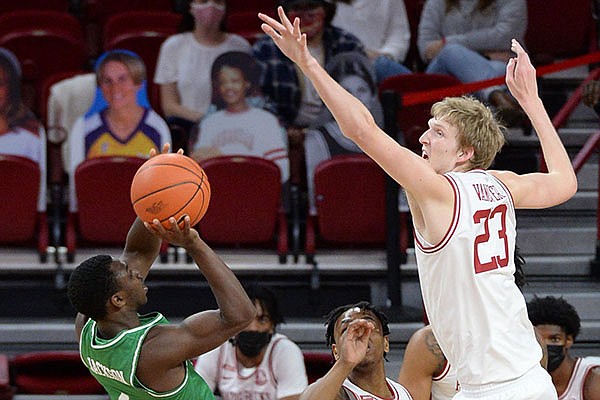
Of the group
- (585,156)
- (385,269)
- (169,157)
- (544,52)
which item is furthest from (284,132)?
(169,157)

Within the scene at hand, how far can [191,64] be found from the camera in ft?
24.4

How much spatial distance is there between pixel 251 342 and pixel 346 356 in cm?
207

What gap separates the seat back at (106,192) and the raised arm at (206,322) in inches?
116

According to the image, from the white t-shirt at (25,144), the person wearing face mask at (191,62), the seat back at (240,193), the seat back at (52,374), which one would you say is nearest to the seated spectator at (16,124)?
the white t-shirt at (25,144)

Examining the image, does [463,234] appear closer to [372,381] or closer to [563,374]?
[372,381]

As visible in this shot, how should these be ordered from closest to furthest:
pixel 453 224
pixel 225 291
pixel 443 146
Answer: pixel 453 224, pixel 443 146, pixel 225 291

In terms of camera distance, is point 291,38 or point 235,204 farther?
point 235,204

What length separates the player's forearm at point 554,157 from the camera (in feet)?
11.8

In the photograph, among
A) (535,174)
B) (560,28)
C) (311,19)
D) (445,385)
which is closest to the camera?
(535,174)

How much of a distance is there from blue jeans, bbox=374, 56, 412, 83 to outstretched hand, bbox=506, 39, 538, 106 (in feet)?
12.9

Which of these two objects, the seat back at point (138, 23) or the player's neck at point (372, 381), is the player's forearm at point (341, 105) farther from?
the seat back at point (138, 23)

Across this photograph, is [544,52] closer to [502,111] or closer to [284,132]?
[502,111]

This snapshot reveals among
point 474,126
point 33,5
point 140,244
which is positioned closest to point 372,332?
point 140,244

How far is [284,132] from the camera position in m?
6.96
